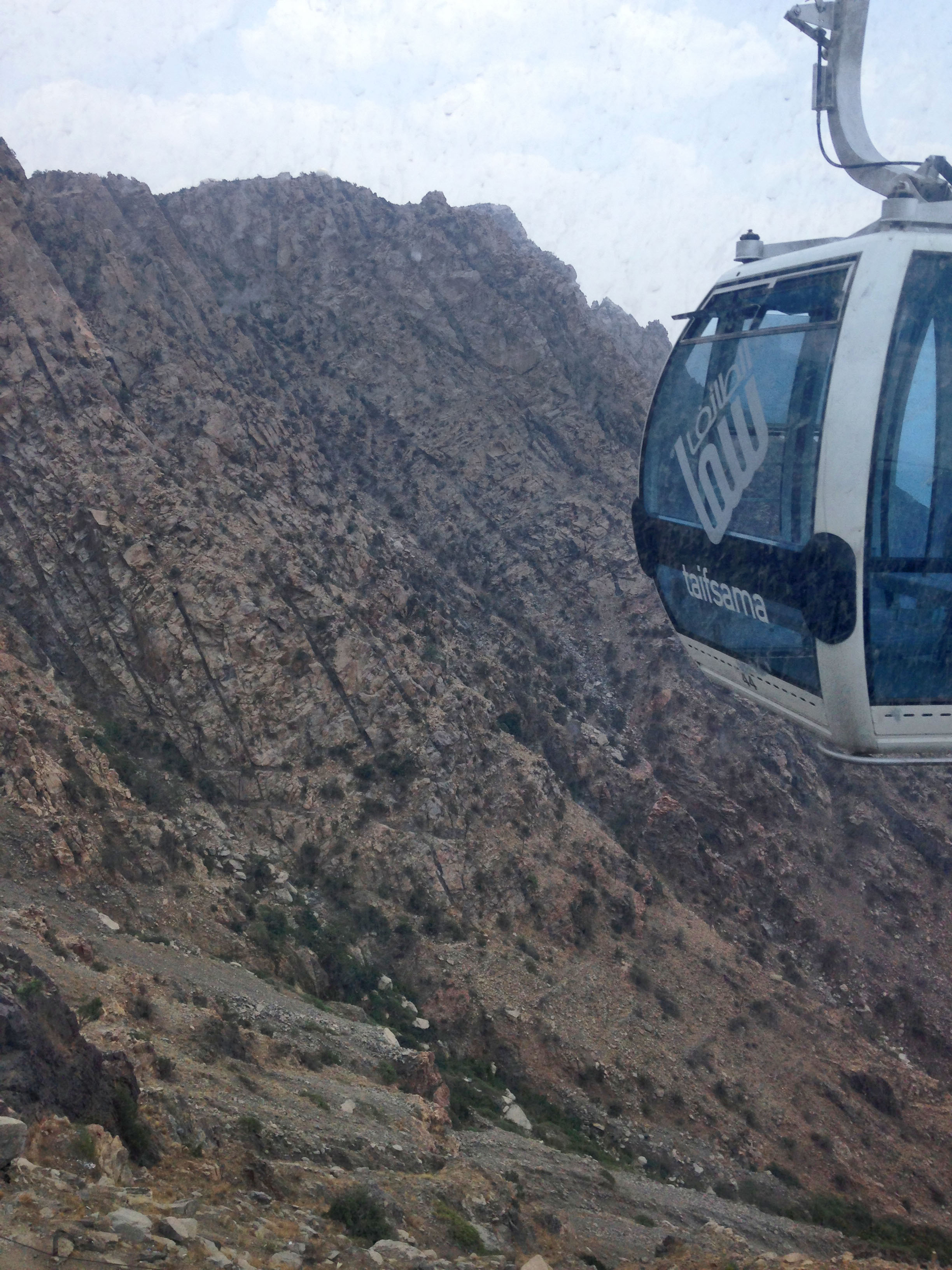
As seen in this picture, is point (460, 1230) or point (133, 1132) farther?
point (460, 1230)

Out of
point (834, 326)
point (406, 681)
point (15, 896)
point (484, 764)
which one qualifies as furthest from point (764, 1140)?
point (834, 326)

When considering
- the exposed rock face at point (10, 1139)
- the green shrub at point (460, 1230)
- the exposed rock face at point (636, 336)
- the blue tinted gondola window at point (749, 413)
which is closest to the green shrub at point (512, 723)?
the green shrub at point (460, 1230)

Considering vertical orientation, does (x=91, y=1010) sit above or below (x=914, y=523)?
below

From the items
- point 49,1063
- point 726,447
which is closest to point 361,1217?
point 49,1063

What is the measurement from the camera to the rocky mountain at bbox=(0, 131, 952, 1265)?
49.1 ft

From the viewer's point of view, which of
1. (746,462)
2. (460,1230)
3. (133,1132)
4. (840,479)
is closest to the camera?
(840,479)

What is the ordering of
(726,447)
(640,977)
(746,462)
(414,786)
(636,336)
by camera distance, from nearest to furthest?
(746,462) → (726,447) → (640,977) → (414,786) → (636,336)

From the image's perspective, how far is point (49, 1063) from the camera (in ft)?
21.4

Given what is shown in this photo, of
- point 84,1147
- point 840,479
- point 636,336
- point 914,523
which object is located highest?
point 636,336

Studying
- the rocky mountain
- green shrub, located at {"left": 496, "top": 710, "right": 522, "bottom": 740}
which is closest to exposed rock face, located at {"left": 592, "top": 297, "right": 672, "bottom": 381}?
the rocky mountain

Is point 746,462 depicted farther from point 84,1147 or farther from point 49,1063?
point 49,1063

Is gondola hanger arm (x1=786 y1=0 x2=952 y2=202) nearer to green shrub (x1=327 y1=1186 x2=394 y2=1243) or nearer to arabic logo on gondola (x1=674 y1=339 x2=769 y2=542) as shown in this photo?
arabic logo on gondola (x1=674 y1=339 x2=769 y2=542)

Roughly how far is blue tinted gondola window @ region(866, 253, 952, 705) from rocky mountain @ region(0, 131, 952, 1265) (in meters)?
6.60

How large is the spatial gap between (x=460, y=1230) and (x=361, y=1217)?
1.30 metres
